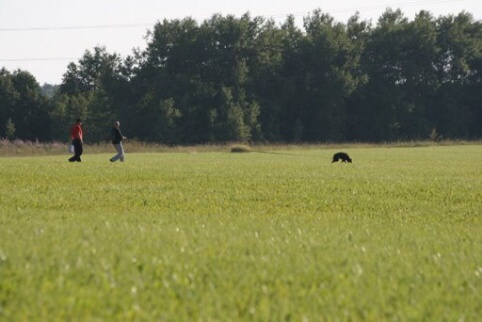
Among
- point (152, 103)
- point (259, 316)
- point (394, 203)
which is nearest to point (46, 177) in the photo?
point (394, 203)

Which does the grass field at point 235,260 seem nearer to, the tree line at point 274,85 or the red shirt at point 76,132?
the red shirt at point 76,132

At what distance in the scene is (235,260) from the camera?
25.9 ft

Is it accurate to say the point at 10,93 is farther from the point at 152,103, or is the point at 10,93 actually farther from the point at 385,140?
the point at 385,140

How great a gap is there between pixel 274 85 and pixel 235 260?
97020mm

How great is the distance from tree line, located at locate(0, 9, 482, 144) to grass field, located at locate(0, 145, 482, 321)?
3049 inches

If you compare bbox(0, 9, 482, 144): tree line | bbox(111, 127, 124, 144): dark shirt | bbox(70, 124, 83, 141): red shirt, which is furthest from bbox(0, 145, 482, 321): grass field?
bbox(0, 9, 482, 144): tree line

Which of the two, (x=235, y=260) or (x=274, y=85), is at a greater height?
(x=274, y=85)

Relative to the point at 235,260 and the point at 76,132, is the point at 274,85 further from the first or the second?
the point at 235,260

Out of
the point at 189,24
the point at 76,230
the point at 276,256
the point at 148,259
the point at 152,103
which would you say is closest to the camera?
the point at 148,259

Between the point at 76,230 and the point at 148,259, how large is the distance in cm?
251

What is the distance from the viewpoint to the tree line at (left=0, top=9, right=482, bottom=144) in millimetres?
94375

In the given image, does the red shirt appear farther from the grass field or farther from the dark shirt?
the grass field

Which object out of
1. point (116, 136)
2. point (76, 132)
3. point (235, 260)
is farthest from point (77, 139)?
point (235, 260)

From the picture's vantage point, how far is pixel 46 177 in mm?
21797
